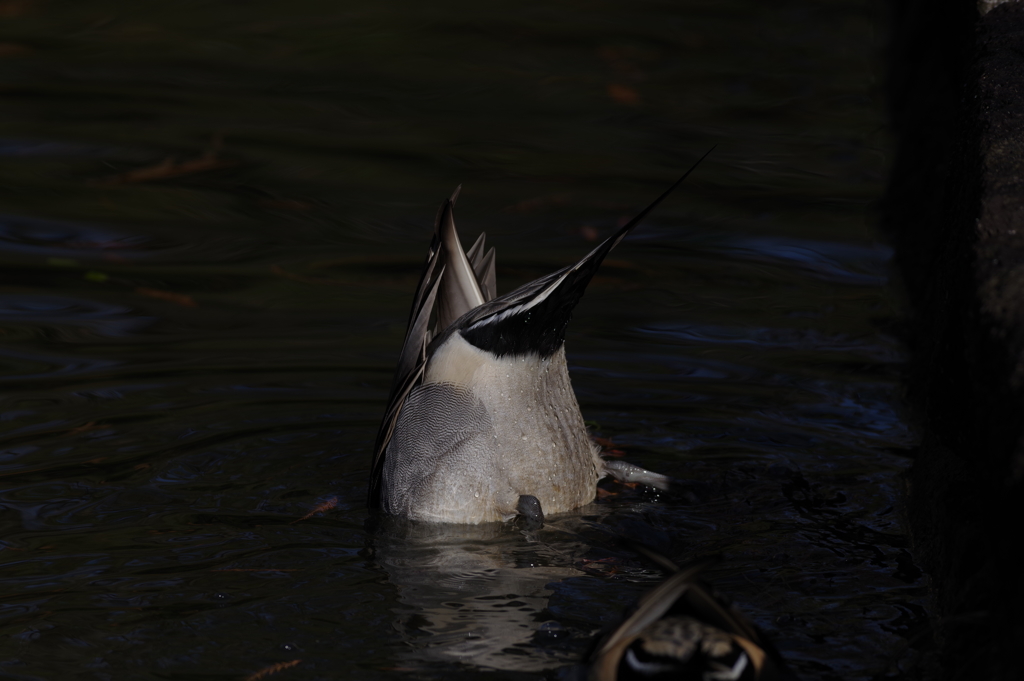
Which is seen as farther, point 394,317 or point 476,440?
point 394,317

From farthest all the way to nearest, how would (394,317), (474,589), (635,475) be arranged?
(394,317), (635,475), (474,589)

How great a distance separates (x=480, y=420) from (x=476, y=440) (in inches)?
2.6

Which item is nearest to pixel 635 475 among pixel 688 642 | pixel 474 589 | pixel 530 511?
pixel 530 511

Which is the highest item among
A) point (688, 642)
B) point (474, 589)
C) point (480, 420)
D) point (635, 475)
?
point (480, 420)

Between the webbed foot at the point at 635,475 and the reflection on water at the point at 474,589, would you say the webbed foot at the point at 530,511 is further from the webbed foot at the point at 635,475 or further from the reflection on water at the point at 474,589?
the webbed foot at the point at 635,475

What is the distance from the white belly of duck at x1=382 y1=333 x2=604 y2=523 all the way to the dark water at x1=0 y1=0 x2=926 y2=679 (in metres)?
0.11

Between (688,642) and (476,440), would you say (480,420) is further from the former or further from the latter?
(688,642)

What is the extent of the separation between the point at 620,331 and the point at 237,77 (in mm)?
4617

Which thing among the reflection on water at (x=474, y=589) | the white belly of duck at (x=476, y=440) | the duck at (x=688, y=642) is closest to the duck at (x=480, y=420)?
the white belly of duck at (x=476, y=440)

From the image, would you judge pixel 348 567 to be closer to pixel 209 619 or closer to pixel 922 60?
pixel 209 619

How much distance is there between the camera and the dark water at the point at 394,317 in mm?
3344

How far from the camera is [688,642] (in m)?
2.48

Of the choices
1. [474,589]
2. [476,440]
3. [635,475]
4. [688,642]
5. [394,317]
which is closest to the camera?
[688,642]

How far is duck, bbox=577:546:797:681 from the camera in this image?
7.99ft
